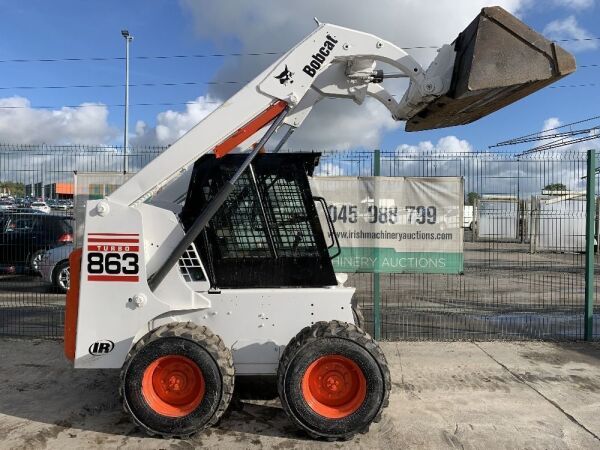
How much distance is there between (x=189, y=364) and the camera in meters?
4.10

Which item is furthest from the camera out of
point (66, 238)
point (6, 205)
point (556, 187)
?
point (66, 238)

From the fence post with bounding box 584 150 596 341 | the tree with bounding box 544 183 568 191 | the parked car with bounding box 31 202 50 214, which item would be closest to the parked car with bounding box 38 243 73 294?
the parked car with bounding box 31 202 50 214

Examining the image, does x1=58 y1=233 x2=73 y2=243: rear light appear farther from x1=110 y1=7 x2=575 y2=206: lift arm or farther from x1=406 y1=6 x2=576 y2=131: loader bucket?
x1=406 y1=6 x2=576 y2=131: loader bucket

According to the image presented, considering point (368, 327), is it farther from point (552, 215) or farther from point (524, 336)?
point (552, 215)

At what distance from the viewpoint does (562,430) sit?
14.2 feet

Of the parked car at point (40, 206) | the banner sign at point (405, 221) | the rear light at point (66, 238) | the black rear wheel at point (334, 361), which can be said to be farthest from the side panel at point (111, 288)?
the rear light at point (66, 238)

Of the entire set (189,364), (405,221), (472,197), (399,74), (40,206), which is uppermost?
(399,74)

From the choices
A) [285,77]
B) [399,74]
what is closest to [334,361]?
[285,77]

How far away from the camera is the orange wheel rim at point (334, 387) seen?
4.09m

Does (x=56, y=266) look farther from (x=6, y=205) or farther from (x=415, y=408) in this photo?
(x=415, y=408)

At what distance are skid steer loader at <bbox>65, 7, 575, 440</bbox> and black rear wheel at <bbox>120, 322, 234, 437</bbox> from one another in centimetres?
1

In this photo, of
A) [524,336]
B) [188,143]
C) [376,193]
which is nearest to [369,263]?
[376,193]

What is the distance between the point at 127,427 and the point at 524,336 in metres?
5.72

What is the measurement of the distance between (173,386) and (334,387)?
4.39 feet
